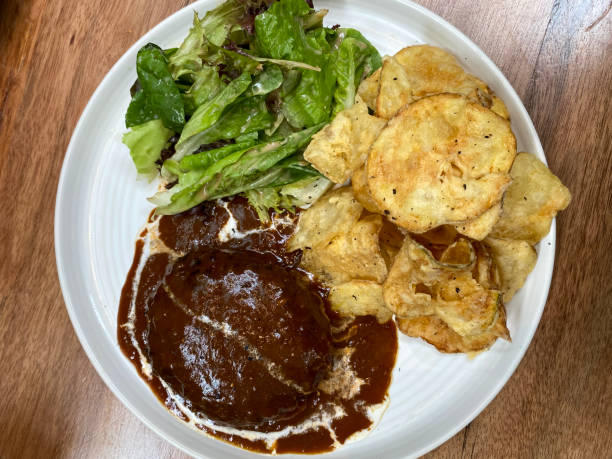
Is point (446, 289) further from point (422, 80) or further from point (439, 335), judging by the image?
point (422, 80)

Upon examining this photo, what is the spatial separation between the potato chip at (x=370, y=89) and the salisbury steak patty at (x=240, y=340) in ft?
2.66

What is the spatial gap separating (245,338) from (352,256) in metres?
0.55

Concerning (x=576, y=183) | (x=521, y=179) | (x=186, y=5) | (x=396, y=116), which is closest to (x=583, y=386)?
(x=576, y=183)

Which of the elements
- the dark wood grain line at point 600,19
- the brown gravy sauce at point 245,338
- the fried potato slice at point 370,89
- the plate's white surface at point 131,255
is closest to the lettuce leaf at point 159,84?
the plate's white surface at point 131,255

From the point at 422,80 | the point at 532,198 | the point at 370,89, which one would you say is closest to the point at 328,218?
the point at 370,89

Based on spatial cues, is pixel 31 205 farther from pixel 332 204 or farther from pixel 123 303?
pixel 332 204

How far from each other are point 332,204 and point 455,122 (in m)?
0.57

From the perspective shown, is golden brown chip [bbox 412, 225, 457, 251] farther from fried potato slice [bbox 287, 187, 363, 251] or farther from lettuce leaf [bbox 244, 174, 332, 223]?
lettuce leaf [bbox 244, 174, 332, 223]

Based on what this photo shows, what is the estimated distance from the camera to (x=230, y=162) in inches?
73.5

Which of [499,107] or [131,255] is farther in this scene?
[131,255]

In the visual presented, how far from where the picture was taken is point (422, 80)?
1768mm

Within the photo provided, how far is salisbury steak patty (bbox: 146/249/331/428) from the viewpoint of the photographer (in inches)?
71.9

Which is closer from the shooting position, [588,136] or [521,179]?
[521,179]

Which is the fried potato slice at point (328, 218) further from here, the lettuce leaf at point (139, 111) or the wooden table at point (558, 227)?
the wooden table at point (558, 227)
